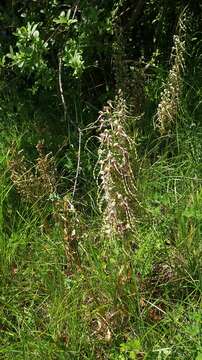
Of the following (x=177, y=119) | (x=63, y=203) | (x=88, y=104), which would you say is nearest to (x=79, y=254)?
(x=63, y=203)

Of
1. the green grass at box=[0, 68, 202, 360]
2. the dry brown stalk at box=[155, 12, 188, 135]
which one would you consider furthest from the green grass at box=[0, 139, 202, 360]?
the dry brown stalk at box=[155, 12, 188, 135]

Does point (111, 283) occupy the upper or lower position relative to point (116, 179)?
lower

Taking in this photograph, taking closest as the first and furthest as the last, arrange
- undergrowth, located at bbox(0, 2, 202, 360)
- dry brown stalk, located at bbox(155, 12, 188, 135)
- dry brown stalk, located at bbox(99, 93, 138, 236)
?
dry brown stalk, located at bbox(99, 93, 138, 236), undergrowth, located at bbox(0, 2, 202, 360), dry brown stalk, located at bbox(155, 12, 188, 135)

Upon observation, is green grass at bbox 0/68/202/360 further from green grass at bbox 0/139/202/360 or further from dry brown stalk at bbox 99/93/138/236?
dry brown stalk at bbox 99/93/138/236

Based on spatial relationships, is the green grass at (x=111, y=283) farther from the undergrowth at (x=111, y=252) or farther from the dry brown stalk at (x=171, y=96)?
the dry brown stalk at (x=171, y=96)

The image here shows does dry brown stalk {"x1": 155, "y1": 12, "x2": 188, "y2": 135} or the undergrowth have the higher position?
dry brown stalk {"x1": 155, "y1": 12, "x2": 188, "y2": 135}

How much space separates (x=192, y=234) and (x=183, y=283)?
228 millimetres

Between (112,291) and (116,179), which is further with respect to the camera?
(112,291)

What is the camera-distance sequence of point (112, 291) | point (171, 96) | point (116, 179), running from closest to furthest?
1. point (116, 179)
2. point (112, 291)
3. point (171, 96)

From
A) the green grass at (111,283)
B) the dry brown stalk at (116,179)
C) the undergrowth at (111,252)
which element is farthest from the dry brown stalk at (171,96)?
the dry brown stalk at (116,179)

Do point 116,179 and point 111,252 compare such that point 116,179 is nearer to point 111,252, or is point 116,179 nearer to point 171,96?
point 111,252

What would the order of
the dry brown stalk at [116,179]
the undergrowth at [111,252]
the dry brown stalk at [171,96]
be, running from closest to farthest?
the dry brown stalk at [116,179] → the undergrowth at [111,252] → the dry brown stalk at [171,96]

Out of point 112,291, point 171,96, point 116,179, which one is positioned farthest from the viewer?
point 171,96

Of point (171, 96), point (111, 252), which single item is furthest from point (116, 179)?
point (171, 96)
